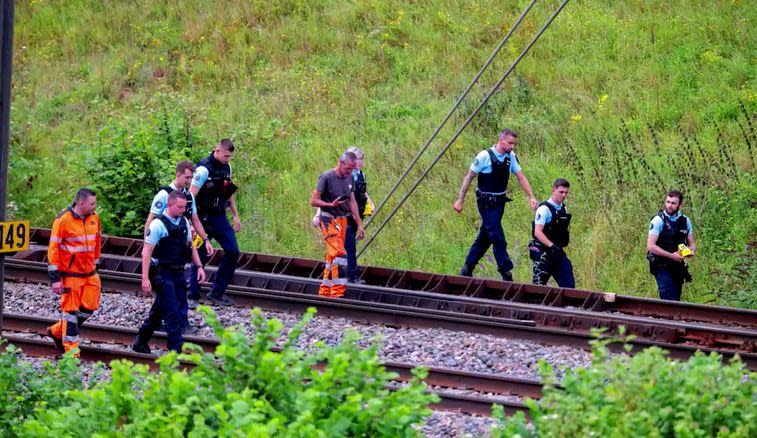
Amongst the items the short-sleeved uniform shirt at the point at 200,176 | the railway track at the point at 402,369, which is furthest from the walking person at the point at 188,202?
the railway track at the point at 402,369

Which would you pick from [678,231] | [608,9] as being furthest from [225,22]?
[678,231]

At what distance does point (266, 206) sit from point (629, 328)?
759 cm

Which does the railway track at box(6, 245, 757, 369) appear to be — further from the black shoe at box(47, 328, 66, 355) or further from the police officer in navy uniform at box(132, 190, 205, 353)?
the black shoe at box(47, 328, 66, 355)

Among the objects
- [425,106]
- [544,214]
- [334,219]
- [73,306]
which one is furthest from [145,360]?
[425,106]

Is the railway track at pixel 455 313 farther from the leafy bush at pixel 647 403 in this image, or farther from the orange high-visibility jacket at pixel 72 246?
the leafy bush at pixel 647 403

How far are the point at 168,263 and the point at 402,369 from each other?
2.34 metres

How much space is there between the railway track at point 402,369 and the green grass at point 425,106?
463cm

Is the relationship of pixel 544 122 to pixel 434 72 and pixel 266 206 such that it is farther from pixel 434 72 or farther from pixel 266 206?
pixel 266 206

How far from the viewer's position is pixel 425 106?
1950 centimetres

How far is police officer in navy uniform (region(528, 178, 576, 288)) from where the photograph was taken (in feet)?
41.5

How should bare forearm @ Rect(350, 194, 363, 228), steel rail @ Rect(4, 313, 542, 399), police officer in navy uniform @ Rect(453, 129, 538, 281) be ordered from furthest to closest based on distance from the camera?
police officer in navy uniform @ Rect(453, 129, 538, 281), bare forearm @ Rect(350, 194, 363, 228), steel rail @ Rect(4, 313, 542, 399)

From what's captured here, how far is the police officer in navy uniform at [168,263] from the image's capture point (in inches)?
394

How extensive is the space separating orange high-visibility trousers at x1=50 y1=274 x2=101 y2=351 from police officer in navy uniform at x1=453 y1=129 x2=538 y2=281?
4.83 m

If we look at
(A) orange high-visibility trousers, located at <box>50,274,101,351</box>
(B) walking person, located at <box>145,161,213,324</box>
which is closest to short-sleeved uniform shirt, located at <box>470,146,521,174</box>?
(B) walking person, located at <box>145,161,213,324</box>
